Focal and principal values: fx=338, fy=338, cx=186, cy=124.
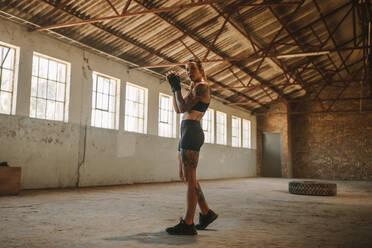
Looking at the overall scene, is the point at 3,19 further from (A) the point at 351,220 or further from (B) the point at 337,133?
(B) the point at 337,133

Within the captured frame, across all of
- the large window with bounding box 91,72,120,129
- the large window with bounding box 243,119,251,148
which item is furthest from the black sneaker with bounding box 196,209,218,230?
the large window with bounding box 243,119,251,148

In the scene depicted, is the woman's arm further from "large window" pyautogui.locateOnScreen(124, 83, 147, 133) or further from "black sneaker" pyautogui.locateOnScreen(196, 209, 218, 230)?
"large window" pyautogui.locateOnScreen(124, 83, 147, 133)

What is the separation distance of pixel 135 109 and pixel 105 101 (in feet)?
4.71

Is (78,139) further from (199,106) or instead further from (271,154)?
(271,154)

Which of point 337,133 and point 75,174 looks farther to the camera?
point 337,133

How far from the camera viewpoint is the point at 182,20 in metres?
9.80

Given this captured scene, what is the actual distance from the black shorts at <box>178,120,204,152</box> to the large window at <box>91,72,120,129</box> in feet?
23.9

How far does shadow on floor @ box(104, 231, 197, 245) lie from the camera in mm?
2806

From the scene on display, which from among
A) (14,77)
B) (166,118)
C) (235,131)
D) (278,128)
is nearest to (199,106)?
(14,77)

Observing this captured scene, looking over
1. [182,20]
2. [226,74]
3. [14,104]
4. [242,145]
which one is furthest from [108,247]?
[242,145]

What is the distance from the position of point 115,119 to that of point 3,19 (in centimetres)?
419

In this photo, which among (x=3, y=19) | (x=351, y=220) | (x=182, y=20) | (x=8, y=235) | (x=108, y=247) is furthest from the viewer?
(x=182, y=20)

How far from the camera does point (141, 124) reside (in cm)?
1188

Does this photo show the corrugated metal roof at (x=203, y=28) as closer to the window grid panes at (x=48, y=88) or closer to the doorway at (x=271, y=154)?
the window grid panes at (x=48, y=88)
